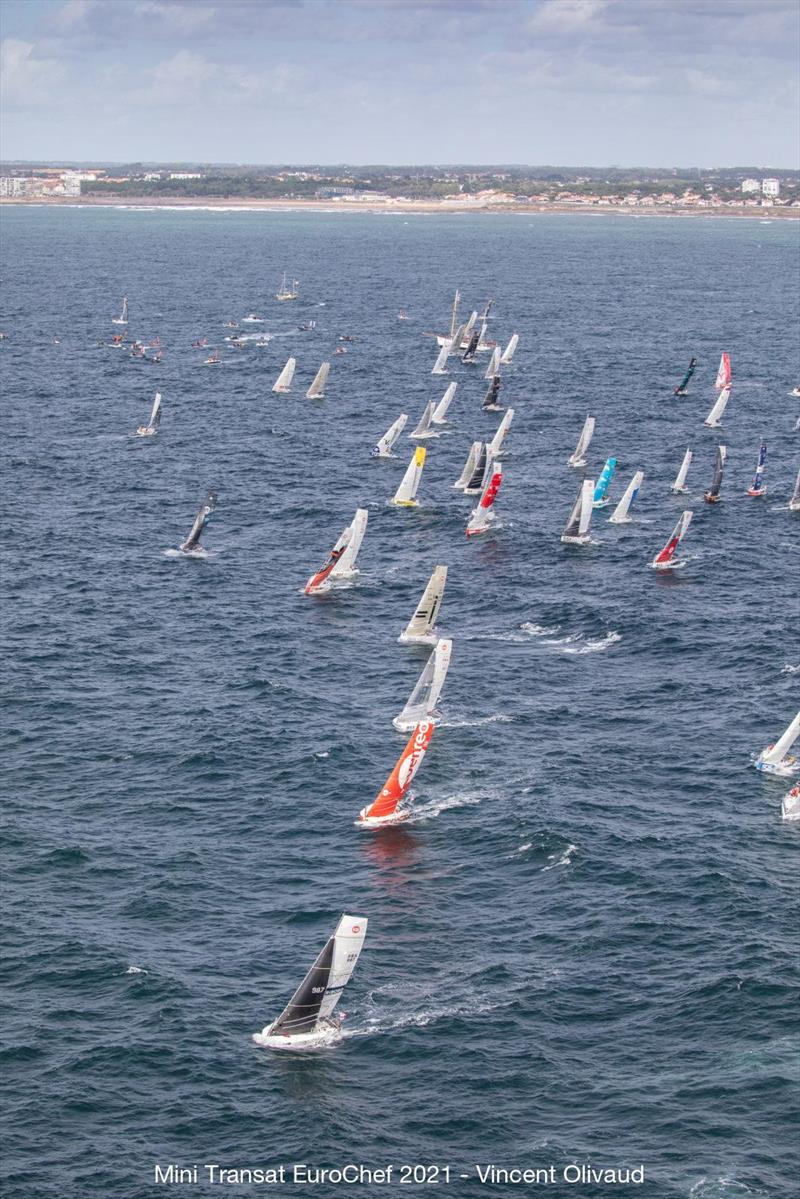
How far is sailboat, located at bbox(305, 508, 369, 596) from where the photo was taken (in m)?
107

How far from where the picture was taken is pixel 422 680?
84.0 m

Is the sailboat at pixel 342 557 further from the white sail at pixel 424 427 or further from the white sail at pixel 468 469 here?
the white sail at pixel 424 427

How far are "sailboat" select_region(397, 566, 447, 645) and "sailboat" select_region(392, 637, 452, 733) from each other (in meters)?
→ 12.3

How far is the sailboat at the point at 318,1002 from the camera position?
56.7 m

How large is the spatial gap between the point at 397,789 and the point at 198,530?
1800 inches

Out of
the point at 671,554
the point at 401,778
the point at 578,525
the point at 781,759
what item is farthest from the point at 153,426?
the point at 781,759

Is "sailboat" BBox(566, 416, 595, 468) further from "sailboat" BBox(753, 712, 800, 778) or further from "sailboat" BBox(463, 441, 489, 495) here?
"sailboat" BBox(753, 712, 800, 778)

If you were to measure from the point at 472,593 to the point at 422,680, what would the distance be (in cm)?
2428

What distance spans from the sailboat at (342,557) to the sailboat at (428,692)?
23544 mm

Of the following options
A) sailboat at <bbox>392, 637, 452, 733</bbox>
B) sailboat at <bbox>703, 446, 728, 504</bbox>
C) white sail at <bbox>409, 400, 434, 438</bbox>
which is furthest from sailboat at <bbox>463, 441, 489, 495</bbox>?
sailboat at <bbox>392, 637, 452, 733</bbox>

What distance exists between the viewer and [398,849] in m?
70.7

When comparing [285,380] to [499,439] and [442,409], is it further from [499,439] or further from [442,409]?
[499,439]

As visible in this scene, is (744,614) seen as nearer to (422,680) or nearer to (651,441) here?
(422,680)

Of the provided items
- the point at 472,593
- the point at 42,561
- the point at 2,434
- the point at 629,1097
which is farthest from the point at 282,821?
the point at 2,434
